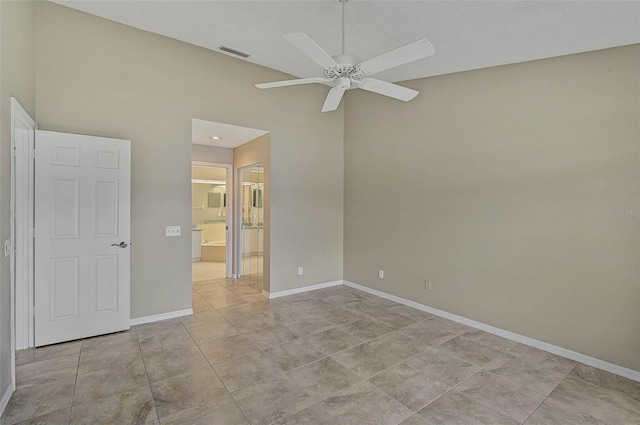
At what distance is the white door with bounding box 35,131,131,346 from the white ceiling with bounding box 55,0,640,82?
1.49 metres

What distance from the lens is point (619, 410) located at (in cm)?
232

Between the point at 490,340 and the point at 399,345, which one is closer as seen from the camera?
the point at 399,345

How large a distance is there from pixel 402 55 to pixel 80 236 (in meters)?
3.61

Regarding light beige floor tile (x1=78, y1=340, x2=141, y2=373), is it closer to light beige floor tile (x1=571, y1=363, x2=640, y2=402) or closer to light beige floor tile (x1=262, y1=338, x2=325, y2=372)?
light beige floor tile (x1=262, y1=338, x2=325, y2=372)

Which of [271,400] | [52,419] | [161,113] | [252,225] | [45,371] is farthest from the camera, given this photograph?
[252,225]

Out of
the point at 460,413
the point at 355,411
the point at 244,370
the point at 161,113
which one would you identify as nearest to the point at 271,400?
the point at 244,370

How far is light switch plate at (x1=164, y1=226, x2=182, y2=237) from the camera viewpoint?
3988mm

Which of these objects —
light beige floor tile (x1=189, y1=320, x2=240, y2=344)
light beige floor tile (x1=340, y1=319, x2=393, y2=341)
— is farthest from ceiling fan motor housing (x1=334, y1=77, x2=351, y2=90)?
light beige floor tile (x1=189, y1=320, x2=240, y2=344)

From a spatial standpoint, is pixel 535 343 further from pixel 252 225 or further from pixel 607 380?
pixel 252 225

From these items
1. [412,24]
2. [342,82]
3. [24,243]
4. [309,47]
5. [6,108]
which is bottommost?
[24,243]

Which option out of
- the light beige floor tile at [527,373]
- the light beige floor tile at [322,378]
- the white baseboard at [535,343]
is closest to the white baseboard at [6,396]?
the light beige floor tile at [322,378]

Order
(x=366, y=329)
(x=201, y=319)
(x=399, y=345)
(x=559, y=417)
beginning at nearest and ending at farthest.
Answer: (x=559, y=417) < (x=399, y=345) < (x=366, y=329) < (x=201, y=319)

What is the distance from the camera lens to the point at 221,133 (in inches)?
193

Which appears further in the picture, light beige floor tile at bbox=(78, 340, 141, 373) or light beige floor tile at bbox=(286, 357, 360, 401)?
light beige floor tile at bbox=(78, 340, 141, 373)
